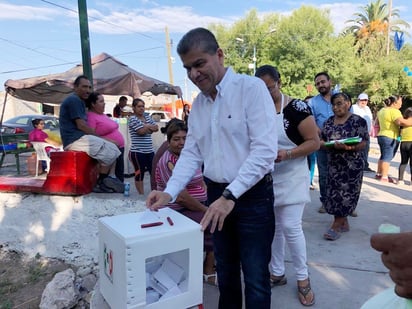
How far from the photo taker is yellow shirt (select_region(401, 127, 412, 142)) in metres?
6.52

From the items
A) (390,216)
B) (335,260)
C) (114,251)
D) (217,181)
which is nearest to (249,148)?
(217,181)

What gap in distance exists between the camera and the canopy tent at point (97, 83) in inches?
275

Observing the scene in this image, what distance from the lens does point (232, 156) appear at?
1.79 meters

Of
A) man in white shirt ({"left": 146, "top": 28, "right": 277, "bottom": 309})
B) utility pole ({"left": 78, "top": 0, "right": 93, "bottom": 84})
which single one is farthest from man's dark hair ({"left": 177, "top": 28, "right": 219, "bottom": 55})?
utility pole ({"left": 78, "top": 0, "right": 93, "bottom": 84})

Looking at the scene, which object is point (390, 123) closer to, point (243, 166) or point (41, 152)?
point (243, 166)

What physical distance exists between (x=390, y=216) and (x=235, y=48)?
94.7ft

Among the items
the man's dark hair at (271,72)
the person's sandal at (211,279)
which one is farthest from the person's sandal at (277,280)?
the man's dark hair at (271,72)

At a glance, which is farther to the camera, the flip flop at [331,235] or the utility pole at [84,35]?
the utility pole at [84,35]

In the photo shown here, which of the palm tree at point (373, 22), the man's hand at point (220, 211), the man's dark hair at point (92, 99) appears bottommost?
the man's hand at point (220, 211)

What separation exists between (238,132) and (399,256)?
1.15 m

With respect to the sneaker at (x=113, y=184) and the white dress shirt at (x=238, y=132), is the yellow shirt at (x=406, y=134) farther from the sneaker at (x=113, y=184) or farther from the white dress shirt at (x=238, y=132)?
the white dress shirt at (x=238, y=132)

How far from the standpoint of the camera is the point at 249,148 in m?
1.77

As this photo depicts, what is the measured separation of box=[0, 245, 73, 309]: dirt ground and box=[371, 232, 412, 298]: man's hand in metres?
3.13

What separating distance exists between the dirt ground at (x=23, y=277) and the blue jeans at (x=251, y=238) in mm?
1992
